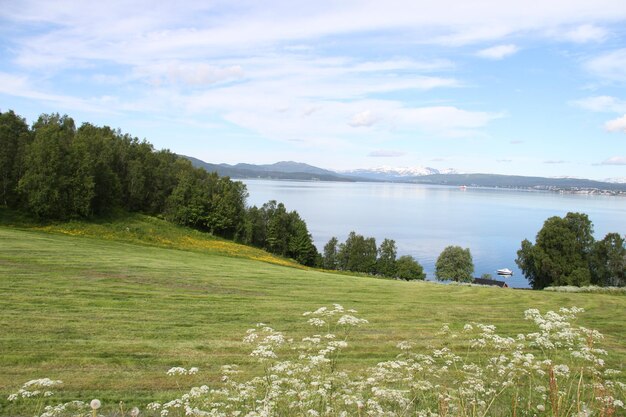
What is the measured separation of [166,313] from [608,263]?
44916 millimetres

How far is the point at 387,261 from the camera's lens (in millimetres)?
54281

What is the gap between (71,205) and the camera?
29.1 meters

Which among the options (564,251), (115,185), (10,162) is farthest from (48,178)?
(564,251)

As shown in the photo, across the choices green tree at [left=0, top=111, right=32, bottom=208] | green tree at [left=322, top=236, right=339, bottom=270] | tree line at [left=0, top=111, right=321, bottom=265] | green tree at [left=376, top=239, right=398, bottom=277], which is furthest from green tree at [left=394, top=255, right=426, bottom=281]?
green tree at [left=0, top=111, right=32, bottom=208]

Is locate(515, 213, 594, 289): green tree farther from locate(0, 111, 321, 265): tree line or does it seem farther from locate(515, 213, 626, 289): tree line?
locate(0, 111, 321, 265): tree line

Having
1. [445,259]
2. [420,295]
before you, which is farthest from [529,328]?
[445,259]

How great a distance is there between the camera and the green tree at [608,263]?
41.1 metres

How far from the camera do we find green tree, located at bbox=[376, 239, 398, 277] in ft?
176

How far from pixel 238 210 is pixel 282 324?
119 feet

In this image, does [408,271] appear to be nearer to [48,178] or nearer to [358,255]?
[358,255]

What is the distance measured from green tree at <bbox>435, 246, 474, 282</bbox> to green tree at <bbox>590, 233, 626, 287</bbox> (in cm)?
1318

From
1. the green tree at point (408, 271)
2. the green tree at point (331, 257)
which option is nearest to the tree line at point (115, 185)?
the green tree at point (331, 257)

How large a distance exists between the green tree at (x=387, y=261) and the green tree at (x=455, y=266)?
18.4 ft

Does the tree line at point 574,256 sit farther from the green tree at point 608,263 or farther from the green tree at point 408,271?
the green tree at point 408,271
